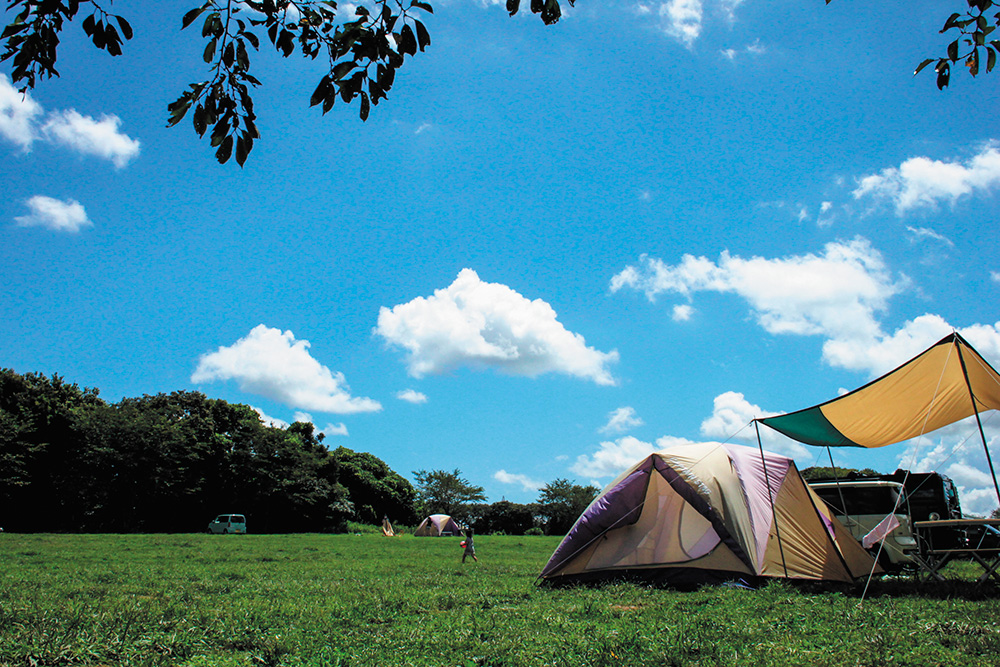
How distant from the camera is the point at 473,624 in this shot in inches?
245

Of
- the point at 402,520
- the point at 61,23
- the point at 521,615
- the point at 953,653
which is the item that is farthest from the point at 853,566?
the point at 402,520

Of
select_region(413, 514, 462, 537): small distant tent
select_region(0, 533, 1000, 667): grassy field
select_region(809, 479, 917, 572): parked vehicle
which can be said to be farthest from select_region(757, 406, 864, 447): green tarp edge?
select_region(413, 514, 462, 537): small distant tent

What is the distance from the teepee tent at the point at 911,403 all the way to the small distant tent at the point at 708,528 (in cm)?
98

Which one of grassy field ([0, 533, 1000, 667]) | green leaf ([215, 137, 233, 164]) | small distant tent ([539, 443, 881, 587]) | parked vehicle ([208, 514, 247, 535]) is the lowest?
parked vehicle ([208, 514, 247, 535])

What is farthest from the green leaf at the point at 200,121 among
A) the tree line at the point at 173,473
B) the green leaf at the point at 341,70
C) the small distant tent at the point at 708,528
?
the tree line at the point at 173,473

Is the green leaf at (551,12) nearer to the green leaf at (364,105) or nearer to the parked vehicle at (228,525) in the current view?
the green leaf at (364,105)

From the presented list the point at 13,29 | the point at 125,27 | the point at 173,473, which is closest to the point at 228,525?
the point at 173,473

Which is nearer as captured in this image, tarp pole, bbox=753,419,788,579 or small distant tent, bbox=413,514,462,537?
tarp pole, bbox=753,419,788,579

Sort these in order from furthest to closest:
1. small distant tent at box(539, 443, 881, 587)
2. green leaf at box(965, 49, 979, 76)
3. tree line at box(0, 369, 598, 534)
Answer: tree line at box(0, 369, 598, 534) < small distant tent at box(539, 443, 881, 587) < green leaf at box(965, 49, 979, 76)

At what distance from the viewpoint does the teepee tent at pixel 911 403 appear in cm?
829

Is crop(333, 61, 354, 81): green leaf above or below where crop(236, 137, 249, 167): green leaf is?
above

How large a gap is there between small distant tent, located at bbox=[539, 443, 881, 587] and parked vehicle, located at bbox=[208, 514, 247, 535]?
3476 centimetres

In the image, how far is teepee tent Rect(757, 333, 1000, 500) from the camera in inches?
326

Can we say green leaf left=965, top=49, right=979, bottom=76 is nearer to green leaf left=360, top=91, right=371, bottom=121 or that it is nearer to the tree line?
green leaf left=360, top=91, right=371, bottom=121
